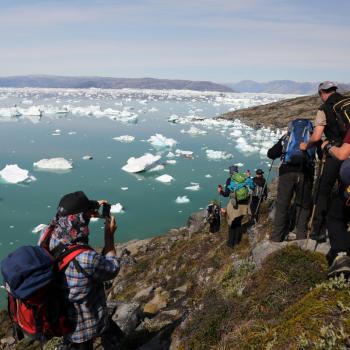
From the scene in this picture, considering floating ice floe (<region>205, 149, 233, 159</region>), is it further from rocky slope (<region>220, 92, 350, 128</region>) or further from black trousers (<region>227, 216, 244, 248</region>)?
black trousers (<region>227, 216, 244, 248</region>)

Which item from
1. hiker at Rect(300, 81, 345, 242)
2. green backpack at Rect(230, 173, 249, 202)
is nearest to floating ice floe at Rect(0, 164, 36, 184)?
green backpack at Rect(230, 173, 249, 202)

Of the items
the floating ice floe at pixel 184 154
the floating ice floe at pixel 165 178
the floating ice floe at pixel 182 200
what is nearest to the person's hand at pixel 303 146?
the floating ice floe at pixel 182 200

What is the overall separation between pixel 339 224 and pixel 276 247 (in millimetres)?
2015

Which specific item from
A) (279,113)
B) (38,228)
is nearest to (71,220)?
(38,228)

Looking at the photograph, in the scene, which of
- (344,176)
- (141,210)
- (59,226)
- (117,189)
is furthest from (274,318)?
(117,189)

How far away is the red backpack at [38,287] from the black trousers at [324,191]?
3263 mm

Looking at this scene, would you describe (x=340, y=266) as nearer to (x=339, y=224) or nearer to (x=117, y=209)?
(x=339, y=224)

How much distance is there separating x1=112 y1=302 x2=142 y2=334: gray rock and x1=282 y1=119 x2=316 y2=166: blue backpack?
3.63 metres

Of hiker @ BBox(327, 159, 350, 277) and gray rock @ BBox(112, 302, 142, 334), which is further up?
hiker @ BBox(327, 159, 350, 277)

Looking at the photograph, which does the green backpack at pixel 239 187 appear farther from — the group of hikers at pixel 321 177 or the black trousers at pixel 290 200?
the black trousers at pixel 290 200

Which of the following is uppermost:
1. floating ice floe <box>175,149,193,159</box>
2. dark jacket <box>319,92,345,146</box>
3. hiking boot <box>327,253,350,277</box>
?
dark jacket <box>319,92,345,146</box>

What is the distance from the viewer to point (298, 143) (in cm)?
565

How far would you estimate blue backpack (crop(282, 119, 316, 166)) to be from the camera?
5625 mm

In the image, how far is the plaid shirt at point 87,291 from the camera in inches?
124
